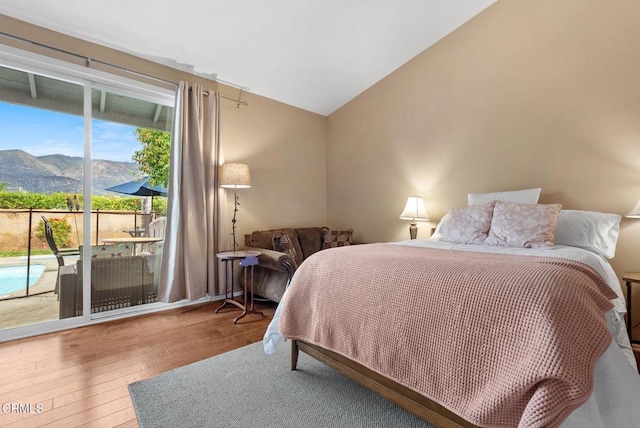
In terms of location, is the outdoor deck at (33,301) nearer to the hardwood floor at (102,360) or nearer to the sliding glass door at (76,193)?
the sliding glass door at (76,193)

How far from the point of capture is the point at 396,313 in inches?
51.3

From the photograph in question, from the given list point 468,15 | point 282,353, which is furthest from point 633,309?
point 468,15

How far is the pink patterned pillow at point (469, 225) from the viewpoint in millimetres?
2467

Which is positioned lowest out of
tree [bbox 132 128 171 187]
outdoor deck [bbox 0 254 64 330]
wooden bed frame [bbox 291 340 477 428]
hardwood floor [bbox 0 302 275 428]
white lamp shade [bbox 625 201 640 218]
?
hardwood floor [bbox 0 302 275 428]

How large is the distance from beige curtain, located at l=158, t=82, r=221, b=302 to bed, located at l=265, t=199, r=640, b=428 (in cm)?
198

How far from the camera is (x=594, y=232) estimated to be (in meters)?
2.24

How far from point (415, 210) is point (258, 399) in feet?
8.13

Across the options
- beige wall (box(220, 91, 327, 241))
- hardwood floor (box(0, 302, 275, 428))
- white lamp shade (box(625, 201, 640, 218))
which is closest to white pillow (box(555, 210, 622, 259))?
white lamp shade (box(625, 201, 640, 218))

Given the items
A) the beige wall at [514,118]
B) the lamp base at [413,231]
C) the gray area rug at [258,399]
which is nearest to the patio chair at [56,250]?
the gray area rug at [258,399]

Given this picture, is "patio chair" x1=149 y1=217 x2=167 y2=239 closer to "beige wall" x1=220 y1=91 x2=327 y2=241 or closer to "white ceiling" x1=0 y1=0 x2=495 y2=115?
"beige wall" x1=220 y1=91 x2=327 y2=241

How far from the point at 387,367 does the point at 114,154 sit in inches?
120

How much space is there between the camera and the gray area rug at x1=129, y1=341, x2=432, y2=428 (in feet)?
4.73

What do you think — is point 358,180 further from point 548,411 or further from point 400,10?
point 548,411


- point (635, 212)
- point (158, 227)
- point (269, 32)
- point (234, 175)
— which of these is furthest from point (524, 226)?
point (158, 227)
